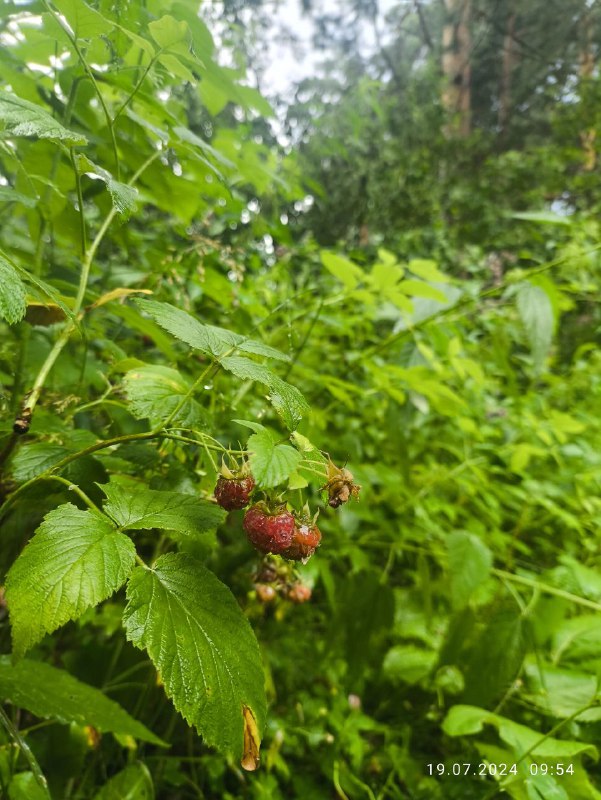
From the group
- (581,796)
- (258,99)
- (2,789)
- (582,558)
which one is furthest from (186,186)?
(582,558)

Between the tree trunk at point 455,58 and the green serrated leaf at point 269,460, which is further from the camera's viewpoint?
the tree trunk at point 455,58

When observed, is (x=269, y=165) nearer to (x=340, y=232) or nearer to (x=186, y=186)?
(x=186, y=186)

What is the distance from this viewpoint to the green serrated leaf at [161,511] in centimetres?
30

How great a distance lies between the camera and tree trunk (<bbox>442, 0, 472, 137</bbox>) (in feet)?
13.4

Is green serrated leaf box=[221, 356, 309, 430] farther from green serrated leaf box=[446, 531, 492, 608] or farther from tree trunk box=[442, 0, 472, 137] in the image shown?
tree trunk box=[442, 0, 472, 137]

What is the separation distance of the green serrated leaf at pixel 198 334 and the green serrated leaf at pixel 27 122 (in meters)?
0.13

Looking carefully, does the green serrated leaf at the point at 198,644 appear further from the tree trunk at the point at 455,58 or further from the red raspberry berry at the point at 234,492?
the tree trunk at the point at 455,58

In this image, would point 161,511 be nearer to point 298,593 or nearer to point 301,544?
point 301,544

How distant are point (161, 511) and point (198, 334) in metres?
0.14

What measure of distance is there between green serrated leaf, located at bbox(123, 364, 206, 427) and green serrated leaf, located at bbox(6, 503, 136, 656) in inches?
3.4

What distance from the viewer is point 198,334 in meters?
0.35

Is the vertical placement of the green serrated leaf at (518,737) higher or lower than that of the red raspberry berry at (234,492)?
lower

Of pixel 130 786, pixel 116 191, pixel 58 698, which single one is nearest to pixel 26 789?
pixel 58 698

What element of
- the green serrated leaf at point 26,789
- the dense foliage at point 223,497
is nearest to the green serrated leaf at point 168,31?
the dense foliage at point 223,497
